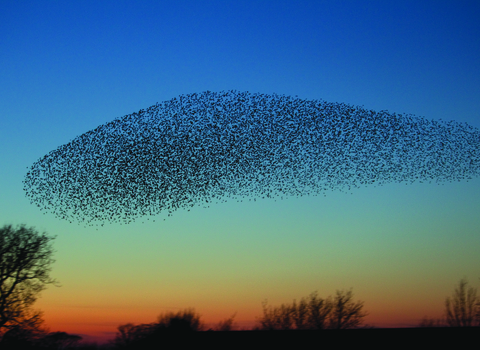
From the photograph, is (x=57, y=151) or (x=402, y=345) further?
(x=57, y=151)

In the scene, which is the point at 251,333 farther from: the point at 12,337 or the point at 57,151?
the point at 57,151

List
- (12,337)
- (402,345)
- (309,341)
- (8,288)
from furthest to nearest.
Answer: (8,288) → (12,337) → (309,341) → (402,345)

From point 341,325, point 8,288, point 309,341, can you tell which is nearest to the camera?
point 309,341

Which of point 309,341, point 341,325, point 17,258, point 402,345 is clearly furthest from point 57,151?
point 341,325

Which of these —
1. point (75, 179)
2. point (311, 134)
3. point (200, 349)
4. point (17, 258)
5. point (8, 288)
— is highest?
point (311, 134)

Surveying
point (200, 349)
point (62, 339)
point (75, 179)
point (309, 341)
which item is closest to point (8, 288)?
point (62, 339)

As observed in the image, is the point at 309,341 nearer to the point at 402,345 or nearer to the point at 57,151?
the point at 402,345

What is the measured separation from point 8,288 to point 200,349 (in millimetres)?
15177

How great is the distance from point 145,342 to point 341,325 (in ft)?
78.7

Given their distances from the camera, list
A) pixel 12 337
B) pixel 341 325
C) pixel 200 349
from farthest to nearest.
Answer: pixel 341 325 < pixel 12 337 < pixel 200 349

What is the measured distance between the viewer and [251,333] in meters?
31.2

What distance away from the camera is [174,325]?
35.9 metres

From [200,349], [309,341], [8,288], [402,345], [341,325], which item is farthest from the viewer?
[341,325]

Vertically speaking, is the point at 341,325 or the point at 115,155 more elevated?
the point at 115,155
